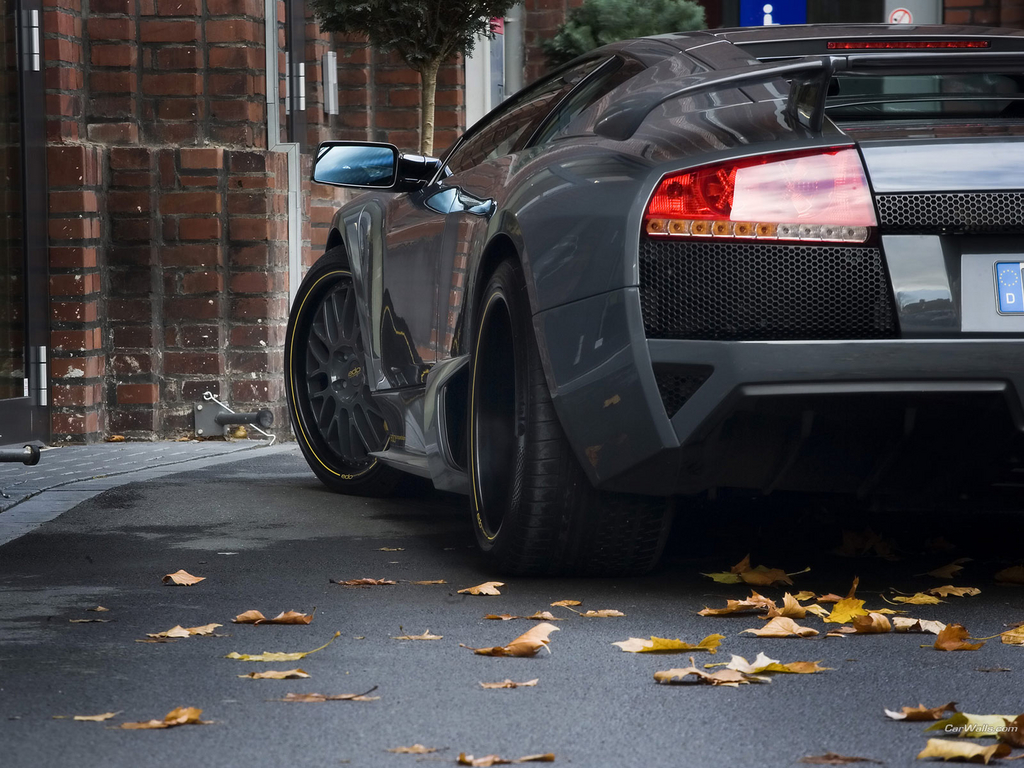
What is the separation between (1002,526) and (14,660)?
2824mm

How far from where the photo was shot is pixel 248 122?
8.38 m

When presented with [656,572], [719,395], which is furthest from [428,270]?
[719,395]

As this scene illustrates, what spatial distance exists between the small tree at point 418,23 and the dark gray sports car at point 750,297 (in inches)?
174

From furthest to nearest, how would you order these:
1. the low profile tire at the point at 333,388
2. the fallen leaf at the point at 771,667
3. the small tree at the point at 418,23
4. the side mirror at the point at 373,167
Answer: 1. the small tree at the point at 418,23
2. the low profile tire at the point at 333,388
3. the side mirror at the point at 373,167
4. the fallen leaf at the point at 771,667

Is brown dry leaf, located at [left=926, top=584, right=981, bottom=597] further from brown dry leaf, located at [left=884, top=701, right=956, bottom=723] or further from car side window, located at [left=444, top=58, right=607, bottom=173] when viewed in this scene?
car side window, located at [left=444, top=58, right=607, bottom=173]

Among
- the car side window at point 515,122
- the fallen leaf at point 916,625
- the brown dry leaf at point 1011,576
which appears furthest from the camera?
the car side window at point 515,122

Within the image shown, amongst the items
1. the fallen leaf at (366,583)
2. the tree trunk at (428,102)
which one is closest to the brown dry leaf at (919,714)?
the fallen leaf at (366,583)

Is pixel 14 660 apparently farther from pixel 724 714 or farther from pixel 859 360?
pixel 859 360

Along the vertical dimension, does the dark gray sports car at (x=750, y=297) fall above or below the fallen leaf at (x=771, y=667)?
above

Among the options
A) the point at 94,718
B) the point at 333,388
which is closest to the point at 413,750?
the point at 94,718

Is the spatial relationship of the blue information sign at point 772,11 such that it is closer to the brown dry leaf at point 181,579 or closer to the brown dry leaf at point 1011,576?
the brown dry leaf at point 1011,576

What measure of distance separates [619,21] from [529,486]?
7665 mm

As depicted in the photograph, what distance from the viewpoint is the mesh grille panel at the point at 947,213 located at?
10.7ft

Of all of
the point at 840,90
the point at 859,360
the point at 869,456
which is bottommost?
the point at 869,456
